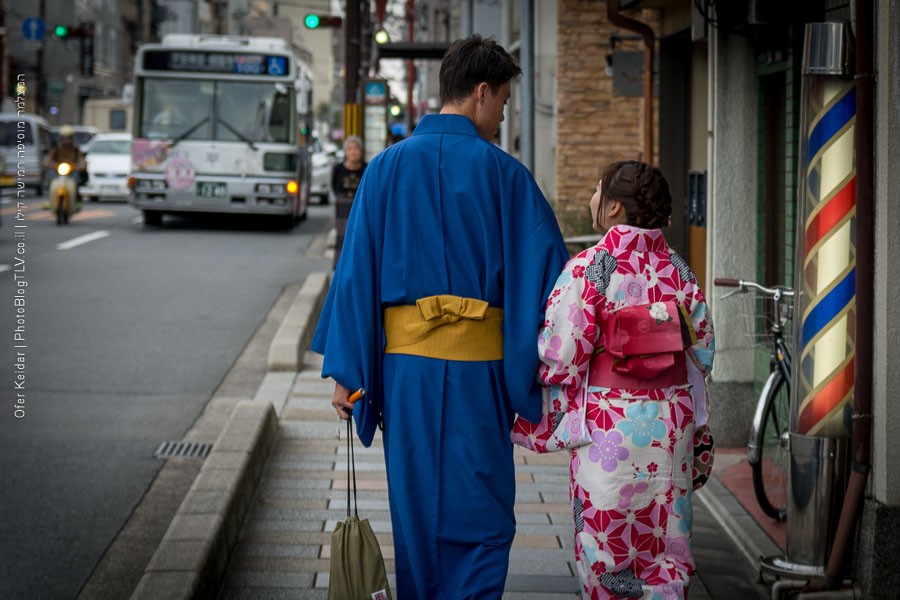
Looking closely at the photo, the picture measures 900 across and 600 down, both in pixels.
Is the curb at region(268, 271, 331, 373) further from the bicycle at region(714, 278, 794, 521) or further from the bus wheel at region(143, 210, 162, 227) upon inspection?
the bus wheel at region(143, 210, 162, 227)

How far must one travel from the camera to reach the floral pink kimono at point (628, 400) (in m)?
3.49

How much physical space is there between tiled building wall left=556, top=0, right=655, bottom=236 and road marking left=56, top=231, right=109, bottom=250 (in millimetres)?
7615

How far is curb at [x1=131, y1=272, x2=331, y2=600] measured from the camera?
4121 mm

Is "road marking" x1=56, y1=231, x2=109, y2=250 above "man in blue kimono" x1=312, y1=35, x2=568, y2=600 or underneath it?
above

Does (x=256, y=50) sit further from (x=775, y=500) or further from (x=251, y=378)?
(x=775, y=500)

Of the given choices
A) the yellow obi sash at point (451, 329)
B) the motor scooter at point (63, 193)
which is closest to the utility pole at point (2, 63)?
the motor scooter at point (63, 193)

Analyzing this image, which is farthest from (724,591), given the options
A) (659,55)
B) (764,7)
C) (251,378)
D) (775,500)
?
(659,55)

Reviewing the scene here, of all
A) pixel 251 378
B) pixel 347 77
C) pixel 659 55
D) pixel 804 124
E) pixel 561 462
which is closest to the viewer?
pixel 804 124

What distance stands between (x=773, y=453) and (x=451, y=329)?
3057 millimetres

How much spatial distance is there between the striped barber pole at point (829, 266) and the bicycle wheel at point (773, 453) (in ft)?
3.08

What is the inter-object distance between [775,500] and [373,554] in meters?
2.83

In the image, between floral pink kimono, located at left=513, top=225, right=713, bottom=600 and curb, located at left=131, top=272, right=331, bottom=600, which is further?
curb, located at left=131, top=272, right=331, bottom=600

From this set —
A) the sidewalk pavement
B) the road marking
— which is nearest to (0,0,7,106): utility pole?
the road marking

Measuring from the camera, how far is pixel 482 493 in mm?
3637
